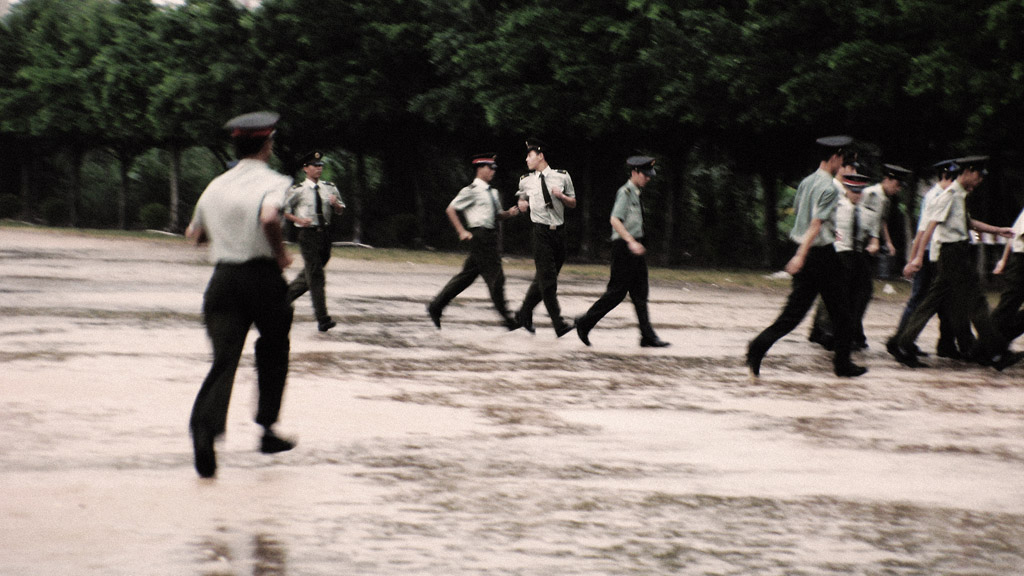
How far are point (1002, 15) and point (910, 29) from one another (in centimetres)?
248

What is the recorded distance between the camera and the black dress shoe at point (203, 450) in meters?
6.73

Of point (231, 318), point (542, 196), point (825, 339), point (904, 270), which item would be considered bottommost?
point (825, 339)

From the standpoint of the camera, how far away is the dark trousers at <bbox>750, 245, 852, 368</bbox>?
427 inches

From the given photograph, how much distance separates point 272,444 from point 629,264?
Answer: 246 inches

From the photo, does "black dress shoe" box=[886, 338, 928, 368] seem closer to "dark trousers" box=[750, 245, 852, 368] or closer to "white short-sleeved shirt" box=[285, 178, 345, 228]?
"dark trousers" box=[750, 245, 852, 368]

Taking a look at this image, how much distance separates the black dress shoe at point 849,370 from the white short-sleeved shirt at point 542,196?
130 inches

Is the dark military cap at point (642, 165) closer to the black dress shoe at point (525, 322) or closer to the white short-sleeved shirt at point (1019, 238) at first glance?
the black dress shoe at point (525, 322)

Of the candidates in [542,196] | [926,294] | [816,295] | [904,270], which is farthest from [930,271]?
[542,196]

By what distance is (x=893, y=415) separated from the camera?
936 cm

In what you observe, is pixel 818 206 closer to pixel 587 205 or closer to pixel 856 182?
pixel 856 182

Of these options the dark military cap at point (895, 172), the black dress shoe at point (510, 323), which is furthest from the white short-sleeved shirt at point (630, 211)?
the dark military cap at point (895, 172)

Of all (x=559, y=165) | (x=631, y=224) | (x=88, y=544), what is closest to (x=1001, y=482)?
(x=88, y=544)

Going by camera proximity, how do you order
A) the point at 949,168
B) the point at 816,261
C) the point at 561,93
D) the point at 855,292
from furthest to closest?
the point at 561,93 < the point at 855,292 < the point at 949,168 < the point at 816,261

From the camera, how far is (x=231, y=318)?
6922 millimetres
